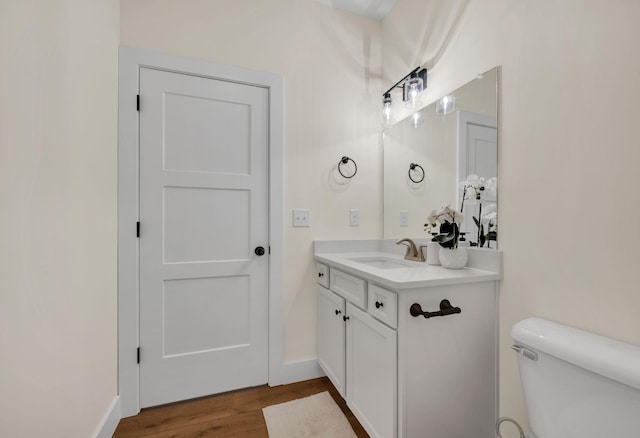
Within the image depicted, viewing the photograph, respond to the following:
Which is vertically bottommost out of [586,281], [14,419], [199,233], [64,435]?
[64,435]

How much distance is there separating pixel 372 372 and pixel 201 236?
48.2 inches

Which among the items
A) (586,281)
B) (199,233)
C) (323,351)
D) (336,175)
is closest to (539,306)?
(586,281)

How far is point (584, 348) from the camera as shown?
2.81 feet

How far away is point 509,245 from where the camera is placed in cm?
125

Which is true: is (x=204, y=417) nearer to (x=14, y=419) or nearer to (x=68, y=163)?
(x=14, y=419)

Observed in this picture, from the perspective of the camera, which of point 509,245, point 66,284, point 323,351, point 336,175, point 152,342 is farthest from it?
point 336,175

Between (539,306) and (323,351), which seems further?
(323,351)

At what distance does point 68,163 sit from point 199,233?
76 cm

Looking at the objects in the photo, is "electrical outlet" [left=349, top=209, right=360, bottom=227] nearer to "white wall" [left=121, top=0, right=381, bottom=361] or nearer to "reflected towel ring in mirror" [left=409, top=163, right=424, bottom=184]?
"white wall" [left=121, top=0, right=381, bottom=361]

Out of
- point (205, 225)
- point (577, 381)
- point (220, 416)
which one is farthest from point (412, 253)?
point (220, 416)

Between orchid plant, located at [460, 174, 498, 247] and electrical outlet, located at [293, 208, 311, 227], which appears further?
electrical outlet, located at [293, 208, 311, 227]

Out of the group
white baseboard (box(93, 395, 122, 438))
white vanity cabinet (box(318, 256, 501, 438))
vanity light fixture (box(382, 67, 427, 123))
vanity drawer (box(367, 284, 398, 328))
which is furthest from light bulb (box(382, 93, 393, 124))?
white baseboard (box(93, 395, 122, 438))

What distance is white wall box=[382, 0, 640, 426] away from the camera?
90 cm

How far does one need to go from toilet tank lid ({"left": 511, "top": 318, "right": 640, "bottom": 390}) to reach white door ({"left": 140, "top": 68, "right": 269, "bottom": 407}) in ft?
4.67
